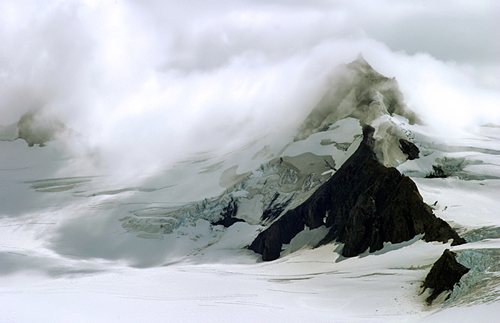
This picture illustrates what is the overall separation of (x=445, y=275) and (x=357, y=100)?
163 ft

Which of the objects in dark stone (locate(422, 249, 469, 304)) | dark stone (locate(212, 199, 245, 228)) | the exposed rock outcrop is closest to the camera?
dark stone (locate(422, 249, 469, 304))

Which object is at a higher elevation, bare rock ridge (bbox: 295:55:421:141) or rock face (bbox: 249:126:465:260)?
bare rock ridge (bbox: 295:55:421:141)

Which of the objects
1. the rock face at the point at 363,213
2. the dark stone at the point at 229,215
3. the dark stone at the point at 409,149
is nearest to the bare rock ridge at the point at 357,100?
the dark stone at the point at 409,149

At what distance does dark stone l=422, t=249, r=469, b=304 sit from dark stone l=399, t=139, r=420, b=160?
32.4m

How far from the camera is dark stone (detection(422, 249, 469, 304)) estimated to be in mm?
37250

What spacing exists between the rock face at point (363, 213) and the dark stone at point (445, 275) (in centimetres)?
855

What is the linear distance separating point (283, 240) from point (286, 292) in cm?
1865

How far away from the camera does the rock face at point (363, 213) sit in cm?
5200

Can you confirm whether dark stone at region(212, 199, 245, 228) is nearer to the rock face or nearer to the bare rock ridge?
the rock face

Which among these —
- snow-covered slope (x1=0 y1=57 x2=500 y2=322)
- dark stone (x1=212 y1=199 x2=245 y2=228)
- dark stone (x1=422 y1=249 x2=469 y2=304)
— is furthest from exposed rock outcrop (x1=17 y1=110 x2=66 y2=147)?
dark stone (x1=422 y1=249 x2=469 y2=304)

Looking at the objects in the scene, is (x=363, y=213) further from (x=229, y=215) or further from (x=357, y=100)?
(x=357, y=100)

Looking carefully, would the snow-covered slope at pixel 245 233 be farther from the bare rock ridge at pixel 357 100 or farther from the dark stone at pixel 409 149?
the dark stone at pixel 409 149

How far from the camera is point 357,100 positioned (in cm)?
8438

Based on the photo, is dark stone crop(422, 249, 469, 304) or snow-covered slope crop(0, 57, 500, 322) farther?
snow-covered slope crop(0, 57, 500, 322)
